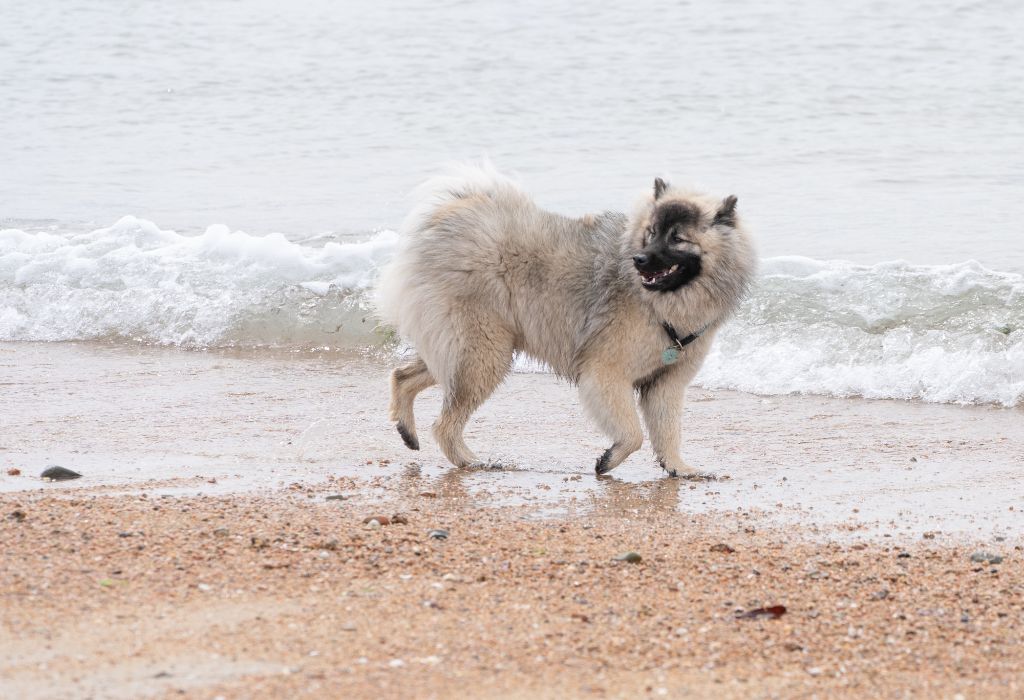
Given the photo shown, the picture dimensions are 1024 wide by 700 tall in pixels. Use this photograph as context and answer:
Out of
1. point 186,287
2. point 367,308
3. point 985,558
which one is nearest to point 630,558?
point 985,558

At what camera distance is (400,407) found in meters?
6.66

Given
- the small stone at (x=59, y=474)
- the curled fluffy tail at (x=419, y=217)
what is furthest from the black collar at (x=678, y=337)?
the small stone at (x=59, y=474)

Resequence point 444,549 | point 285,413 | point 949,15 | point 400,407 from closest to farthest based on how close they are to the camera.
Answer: point 444,549 → point 400,407 → point 285,413 → point 949,15

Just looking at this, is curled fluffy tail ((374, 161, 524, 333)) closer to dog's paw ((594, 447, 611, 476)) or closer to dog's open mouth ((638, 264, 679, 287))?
dog's open mouth ((638, 264, 679, 287))

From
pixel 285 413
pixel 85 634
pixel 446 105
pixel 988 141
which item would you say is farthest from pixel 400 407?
pixel 446 105

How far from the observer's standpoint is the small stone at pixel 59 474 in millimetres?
5723

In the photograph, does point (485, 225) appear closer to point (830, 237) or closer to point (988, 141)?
point (830, 237)

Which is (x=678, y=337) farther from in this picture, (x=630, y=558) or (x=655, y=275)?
(x=630, y=558)

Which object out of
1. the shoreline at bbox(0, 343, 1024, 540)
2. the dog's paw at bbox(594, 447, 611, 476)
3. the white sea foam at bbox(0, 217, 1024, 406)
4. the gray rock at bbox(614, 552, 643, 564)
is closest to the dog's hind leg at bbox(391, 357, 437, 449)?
the shoreline at bbox(0, 343, 1024, 540)

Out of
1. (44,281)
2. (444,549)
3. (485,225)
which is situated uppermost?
(485,225)

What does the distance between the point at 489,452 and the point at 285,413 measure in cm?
139

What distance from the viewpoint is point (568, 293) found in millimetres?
6219

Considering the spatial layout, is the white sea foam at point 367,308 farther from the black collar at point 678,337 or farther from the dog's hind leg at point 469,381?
the dog's hind leg at point 469,381

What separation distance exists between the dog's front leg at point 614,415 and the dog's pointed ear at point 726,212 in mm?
899
